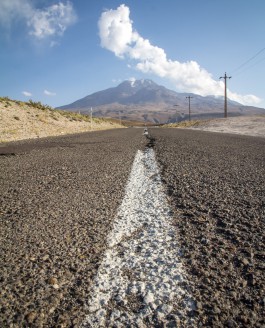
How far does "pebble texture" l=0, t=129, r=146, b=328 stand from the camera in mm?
1066

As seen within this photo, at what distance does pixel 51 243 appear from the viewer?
161 cm

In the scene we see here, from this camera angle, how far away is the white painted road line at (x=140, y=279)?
99 centimetres

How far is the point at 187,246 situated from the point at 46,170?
292 cm

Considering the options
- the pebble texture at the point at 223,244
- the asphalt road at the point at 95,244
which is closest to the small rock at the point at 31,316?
the asphalt road at the point at 95,244

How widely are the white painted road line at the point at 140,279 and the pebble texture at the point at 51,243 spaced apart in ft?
0.21

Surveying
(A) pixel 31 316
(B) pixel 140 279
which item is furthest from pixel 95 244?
(A) pixel 31 316

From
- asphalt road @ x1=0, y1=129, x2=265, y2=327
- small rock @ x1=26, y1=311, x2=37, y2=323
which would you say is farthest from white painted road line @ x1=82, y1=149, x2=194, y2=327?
small rock @ x1=26, y1=311, x2=37, y2=323

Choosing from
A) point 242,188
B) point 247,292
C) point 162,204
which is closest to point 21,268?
point 247,292

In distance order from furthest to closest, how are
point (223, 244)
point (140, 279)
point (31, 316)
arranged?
point (223, 244) → point (140, 279) → point (31, 316)

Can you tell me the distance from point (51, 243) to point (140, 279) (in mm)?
640

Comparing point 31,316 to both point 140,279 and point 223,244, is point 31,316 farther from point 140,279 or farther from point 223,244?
point 223,244

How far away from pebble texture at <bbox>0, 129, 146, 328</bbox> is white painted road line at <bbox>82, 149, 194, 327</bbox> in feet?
0.21

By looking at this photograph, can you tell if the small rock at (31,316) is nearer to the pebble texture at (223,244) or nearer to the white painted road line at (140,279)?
the white painted road line at (140,279)

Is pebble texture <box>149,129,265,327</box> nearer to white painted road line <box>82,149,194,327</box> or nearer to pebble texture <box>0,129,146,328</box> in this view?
white painted road line <box>82,149,194,327</box>
